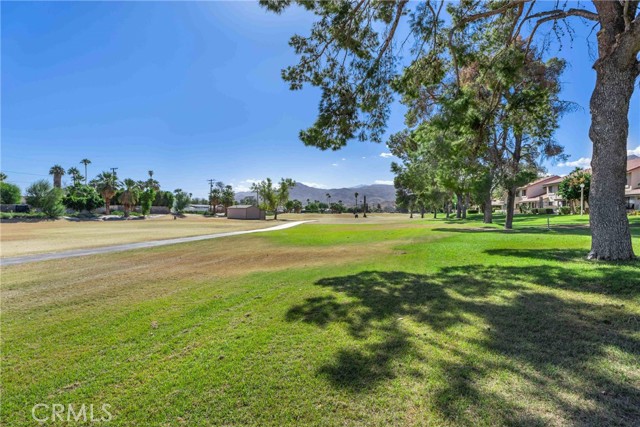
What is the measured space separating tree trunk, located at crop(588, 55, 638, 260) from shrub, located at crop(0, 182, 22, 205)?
9288 centimetres

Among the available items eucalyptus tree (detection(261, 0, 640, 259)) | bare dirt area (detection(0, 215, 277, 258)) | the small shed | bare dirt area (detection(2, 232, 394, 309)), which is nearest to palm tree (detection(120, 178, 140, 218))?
the small shed

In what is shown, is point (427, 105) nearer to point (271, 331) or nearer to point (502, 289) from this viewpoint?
point (502, 289)

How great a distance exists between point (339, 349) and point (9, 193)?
299ft

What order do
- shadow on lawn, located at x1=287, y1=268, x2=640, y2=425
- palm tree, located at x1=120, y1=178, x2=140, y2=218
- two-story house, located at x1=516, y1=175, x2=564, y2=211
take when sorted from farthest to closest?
palm tree, located at x1=120, y1=178, x2=140, y2=218, two-story house, located at x1=516, y1=175, x2=564, y2=211, shadow on lawn, located at x1=287, y1=268, x2=640, y2=425

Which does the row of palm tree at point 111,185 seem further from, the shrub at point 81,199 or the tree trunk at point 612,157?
the tree trunk at point 612,157

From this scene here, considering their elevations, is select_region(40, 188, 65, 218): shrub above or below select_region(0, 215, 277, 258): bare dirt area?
above

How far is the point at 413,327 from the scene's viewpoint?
455 centimetres

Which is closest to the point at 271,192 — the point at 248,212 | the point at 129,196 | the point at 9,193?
the point at 248,212

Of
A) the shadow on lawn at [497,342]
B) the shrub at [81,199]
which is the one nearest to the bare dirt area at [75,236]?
the shadow on lawn at [497,342]

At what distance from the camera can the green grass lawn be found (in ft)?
9.04

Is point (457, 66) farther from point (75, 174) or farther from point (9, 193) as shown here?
point (75, 174)

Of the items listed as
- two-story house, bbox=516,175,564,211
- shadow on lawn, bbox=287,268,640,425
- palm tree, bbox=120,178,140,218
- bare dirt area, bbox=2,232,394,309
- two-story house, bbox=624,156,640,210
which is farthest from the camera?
palm tree, bbox=120,178,140,218

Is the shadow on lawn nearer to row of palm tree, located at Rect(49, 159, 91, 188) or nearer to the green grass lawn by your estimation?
the green grass lawn

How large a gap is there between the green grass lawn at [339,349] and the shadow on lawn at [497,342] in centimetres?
2
